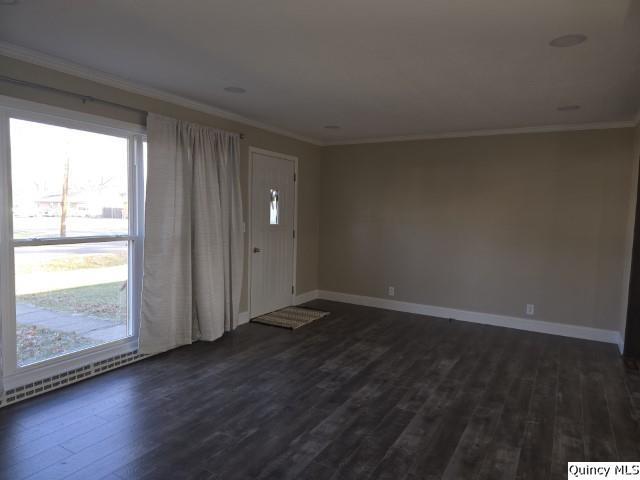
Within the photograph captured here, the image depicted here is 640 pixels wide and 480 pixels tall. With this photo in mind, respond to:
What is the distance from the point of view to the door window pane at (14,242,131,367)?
3061 millimetres

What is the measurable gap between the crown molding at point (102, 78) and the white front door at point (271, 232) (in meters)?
0.77

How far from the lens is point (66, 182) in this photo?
10.8 feet

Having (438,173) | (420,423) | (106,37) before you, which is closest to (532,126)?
(438,173)

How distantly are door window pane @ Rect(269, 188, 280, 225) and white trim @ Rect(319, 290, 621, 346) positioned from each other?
1674 mm

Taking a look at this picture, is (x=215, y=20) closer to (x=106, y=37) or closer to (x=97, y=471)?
(x=106, y=37)

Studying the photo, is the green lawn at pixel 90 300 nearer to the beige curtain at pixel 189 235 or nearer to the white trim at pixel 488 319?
the beige curtain at pixel 189 235

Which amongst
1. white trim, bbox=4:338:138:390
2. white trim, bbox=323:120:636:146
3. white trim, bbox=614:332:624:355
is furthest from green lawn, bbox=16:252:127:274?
white trim, bbox=614:332:624:355

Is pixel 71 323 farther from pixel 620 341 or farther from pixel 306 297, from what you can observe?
pixel 620 341

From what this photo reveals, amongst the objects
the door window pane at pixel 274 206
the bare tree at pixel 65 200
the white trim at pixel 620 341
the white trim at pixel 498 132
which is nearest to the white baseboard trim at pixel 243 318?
the door window pane at pixel 274 206

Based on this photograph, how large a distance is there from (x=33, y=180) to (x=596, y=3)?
3.75m

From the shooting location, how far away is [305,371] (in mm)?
3662

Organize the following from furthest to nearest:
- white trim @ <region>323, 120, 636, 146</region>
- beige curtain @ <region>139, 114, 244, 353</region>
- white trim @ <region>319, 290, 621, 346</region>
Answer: white trim @ <region>319, 290, 621, 346</region>
white trim @ <region>323, 120, 636, 146</region>
beige curtain @ <region>139, 114, 244, 353</region>

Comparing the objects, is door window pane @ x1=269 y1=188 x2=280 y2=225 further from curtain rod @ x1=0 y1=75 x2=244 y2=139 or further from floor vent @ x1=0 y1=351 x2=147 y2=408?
floor vent @ x1=0 y1=351 x2=147 y2=408

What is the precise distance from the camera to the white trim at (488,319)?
4758 millimetres
